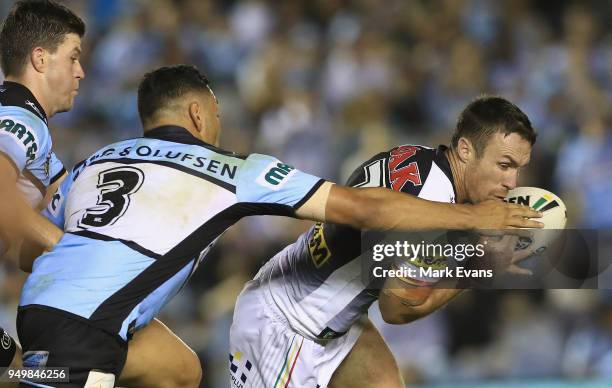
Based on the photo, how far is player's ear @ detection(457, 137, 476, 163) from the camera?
17.5ft

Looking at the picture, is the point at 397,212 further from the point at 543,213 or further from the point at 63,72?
the point at 63,72

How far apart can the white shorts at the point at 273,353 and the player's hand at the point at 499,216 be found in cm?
161

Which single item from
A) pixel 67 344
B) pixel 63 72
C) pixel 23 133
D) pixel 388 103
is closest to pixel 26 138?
pixel 23 133

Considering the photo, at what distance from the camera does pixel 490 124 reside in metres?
5.33

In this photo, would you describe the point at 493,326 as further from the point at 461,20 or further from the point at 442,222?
the point at 442,222

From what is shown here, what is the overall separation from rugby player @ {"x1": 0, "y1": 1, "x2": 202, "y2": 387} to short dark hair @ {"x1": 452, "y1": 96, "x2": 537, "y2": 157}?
1.90 metres

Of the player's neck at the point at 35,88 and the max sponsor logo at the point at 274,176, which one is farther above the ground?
the player's neck at the point at 35,88

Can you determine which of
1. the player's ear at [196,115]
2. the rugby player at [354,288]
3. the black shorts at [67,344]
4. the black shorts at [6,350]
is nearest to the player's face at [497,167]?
the rugby player at [354,288]

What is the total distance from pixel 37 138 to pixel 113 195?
62 cm

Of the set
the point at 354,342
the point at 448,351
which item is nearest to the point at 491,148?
the point at 354,342

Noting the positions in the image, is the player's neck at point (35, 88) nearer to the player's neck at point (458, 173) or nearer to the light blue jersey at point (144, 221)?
the light blue jersey at point (144, 221)

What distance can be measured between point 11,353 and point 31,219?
94 cm

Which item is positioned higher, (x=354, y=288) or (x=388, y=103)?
(x=388, y=103)

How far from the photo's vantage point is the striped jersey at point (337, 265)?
509cm
